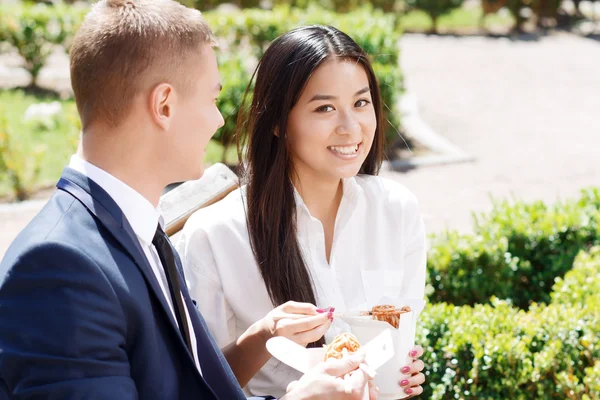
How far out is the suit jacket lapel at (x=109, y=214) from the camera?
5.26 feet

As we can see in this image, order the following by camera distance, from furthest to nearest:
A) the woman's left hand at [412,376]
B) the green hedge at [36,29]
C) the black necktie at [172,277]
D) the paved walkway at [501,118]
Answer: the green hedge at [36,29]
the paved walkway at [501,118]
the woman's left hand at [412,376]
the black necktie at [172,277]

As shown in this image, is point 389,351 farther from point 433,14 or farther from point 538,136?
point 433,14

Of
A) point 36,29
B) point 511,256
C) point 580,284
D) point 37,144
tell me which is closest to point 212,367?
point 580,284

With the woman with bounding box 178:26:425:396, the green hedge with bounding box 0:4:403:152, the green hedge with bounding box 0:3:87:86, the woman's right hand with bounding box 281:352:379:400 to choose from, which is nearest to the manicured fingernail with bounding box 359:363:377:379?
the woman's right hand with bounding box 281:352:379:400

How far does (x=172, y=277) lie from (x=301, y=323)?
0.46 metres

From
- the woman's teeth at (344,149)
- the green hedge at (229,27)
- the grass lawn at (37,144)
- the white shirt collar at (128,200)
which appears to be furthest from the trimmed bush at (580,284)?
the green hedge at (229,27)

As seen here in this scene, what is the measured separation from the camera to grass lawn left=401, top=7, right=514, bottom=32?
17.9 meters

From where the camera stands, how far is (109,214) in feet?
5.31

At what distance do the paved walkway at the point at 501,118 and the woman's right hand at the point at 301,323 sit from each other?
4446 mm

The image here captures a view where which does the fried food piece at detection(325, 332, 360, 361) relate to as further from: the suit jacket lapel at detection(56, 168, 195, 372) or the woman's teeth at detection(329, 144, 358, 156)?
the woman's teeth at detection(329, 144, 358, 156)

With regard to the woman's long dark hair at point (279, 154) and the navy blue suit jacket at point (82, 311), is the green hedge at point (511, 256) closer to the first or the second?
the woman's long dark hair at point (279, 154)

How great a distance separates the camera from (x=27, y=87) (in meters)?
11.7

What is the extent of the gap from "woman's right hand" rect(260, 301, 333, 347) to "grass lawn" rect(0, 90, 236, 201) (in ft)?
18.8

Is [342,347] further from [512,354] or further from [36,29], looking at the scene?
[36,29]
